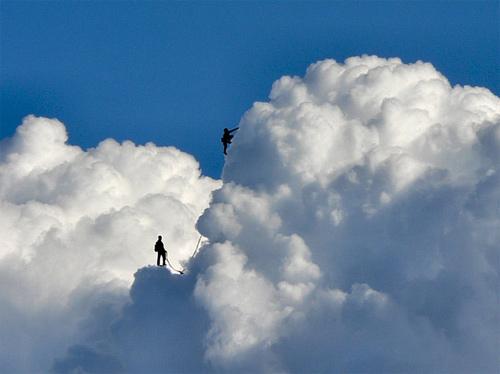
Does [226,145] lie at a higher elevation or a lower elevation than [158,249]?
higher

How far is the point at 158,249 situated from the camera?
103562 mm

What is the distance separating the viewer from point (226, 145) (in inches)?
4434

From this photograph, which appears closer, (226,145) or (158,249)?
(158,249)

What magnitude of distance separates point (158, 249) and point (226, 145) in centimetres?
1644
